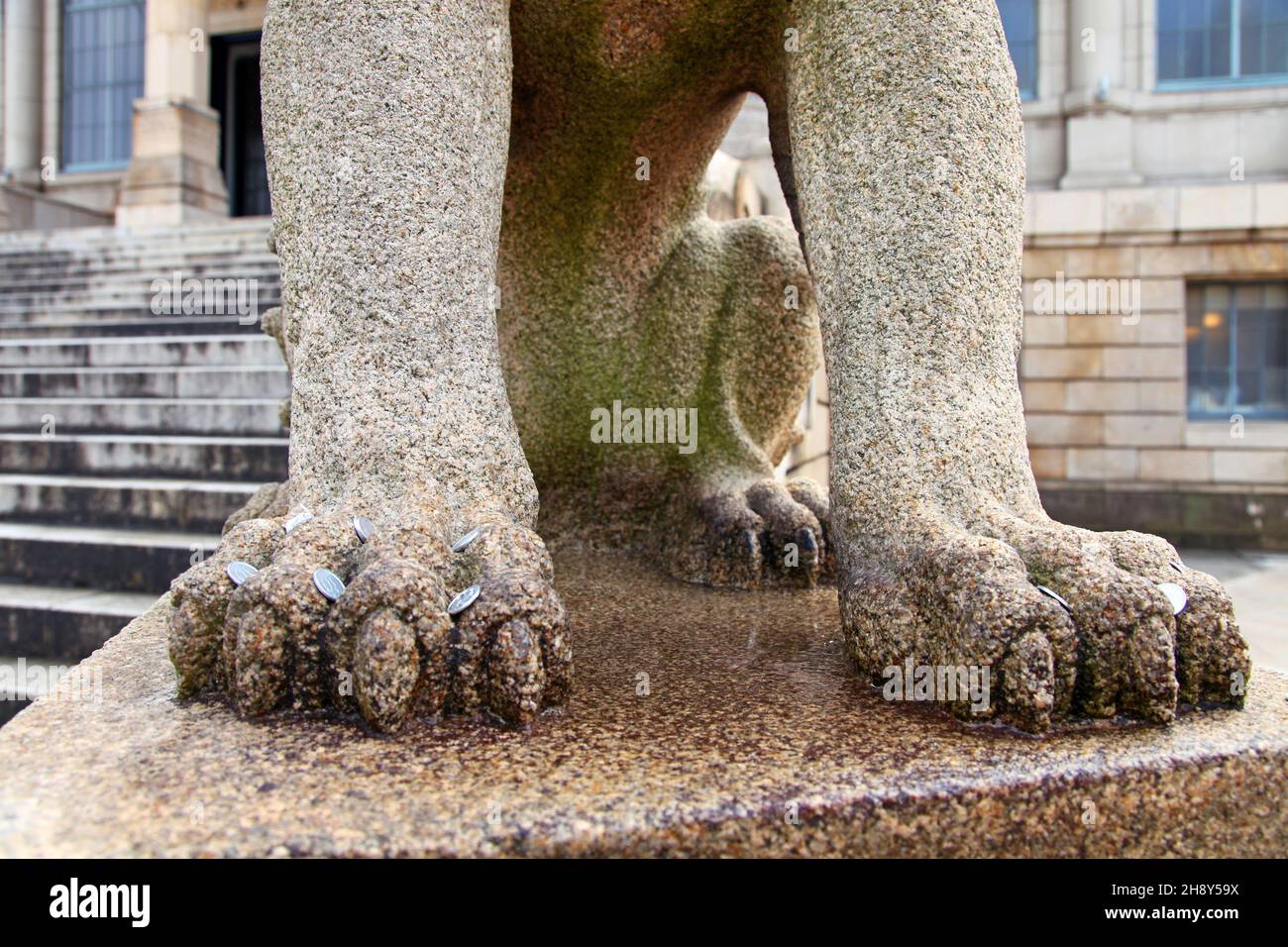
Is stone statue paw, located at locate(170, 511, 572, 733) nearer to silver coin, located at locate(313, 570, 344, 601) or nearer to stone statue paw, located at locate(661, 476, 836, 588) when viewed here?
silver coin, located at locate(313, 570, 344, 601)

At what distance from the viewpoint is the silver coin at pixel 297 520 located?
1.22 meters

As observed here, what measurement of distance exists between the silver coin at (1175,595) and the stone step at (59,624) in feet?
9.09

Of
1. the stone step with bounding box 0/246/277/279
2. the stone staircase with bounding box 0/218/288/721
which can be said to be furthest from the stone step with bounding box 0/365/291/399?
the stone step with bounding box 0/246/277/279

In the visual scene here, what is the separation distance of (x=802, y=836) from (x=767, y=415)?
144 cm

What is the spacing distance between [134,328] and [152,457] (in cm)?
238

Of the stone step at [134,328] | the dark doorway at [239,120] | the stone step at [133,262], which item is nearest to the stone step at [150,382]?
the stone step at [134,328]

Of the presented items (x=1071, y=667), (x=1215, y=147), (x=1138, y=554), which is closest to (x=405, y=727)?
(x=1071, y=667)

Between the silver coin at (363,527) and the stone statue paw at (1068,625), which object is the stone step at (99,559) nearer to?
the silver coin at (363,527)

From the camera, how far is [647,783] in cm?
98

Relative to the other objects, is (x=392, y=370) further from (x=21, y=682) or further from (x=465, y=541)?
(x=21, y=682)

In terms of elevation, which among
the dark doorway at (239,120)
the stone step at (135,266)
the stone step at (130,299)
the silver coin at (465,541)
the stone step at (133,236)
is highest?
the dark doorway at (239,120)

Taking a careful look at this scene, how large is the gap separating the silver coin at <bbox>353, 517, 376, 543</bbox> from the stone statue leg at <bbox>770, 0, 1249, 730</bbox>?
631 mm

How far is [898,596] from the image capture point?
3.99 ft

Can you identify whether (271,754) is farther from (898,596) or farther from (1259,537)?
(1259,537)
